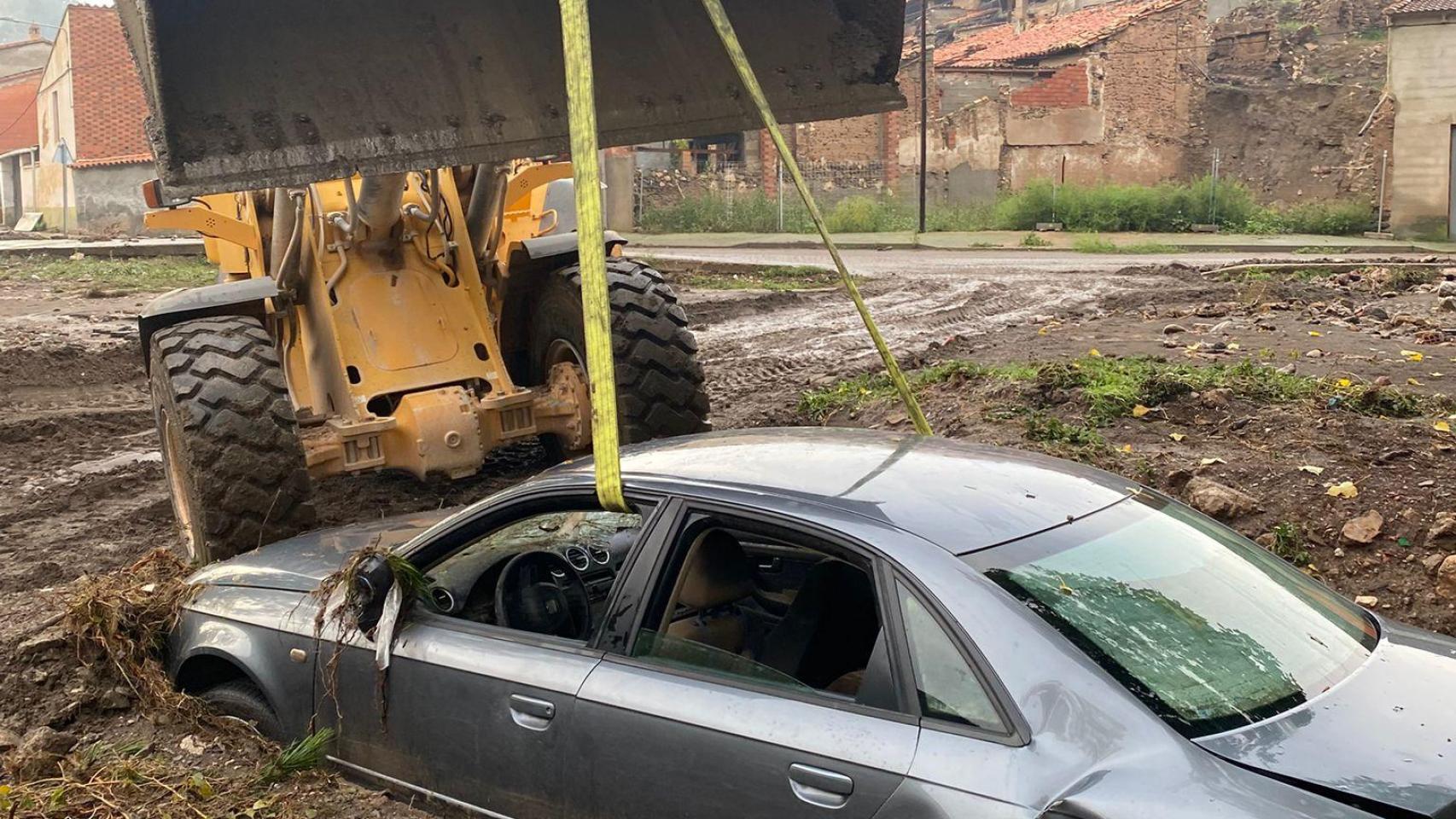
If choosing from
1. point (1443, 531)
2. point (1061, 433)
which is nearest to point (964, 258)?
point (1061, 433)

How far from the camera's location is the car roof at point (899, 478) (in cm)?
319

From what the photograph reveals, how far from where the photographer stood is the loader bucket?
5.56 meters

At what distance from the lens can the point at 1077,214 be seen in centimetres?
3234

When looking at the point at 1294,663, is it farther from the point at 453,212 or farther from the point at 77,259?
the point at 77,259

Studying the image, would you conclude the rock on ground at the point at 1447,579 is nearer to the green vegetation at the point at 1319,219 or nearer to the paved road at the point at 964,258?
the paved road at the point at 964,258

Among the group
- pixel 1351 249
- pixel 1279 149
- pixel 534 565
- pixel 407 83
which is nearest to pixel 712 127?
pixel 407 83

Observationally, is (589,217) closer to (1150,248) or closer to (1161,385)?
(1161,385)

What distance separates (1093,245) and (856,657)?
24695mm

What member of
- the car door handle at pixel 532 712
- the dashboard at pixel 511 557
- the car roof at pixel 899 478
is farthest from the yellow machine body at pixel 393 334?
the car door handle at pixel 532 712

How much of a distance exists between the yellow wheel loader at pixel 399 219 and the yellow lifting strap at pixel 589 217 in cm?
177

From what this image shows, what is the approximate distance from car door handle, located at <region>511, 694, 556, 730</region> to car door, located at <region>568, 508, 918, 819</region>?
0.33ft

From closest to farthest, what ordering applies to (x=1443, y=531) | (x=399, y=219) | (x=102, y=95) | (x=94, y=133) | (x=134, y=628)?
(x=134, y=628) < (x=1443, y=531) < (x=399, y=219) < (x=94, y=133) < (x=102, y=95)

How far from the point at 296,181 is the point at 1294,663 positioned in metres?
4.35

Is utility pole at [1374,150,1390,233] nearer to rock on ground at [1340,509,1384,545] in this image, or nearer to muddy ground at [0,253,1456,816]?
muddy ground at [0,253,1456,816]
